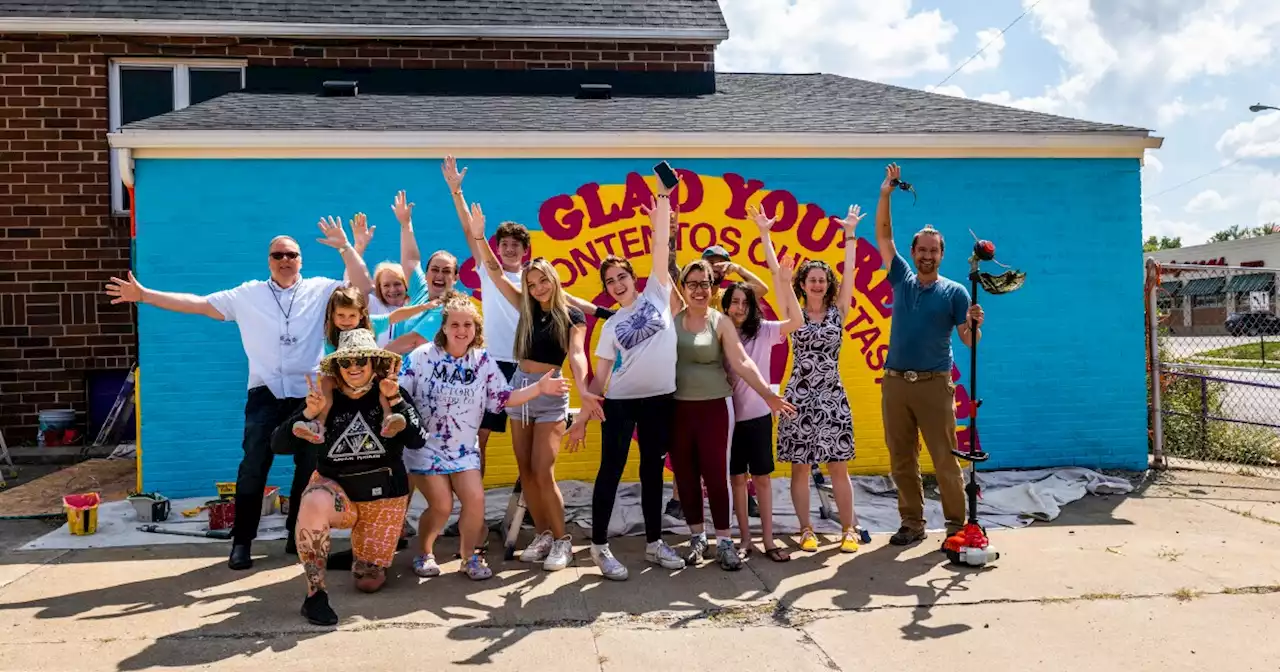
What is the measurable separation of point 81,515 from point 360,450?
8.24 feet

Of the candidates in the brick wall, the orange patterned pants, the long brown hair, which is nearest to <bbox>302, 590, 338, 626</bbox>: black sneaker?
the orange patterned pants

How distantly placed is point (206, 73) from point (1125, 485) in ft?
31.9

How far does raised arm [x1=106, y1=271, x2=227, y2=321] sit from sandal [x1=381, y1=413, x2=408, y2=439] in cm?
146

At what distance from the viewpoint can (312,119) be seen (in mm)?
6848

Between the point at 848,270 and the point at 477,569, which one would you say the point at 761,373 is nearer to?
the point at 848,270

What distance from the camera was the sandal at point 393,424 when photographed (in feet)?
13.3

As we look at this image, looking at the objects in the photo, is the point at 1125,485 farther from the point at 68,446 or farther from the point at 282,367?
the point at 68,446

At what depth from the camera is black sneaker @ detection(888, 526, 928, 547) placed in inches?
205

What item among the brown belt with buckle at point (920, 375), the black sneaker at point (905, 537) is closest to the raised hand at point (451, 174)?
the brown belt with buckle at point (920, 375)

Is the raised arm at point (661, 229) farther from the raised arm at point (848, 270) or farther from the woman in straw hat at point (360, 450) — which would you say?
the woman in straw hat at point (360, 450)

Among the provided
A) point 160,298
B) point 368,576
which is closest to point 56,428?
point 160,298

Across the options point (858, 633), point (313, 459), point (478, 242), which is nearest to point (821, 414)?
point (858, 633)

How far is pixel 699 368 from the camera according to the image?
4680mm

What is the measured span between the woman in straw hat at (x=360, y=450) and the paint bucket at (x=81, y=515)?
2.17 metres
